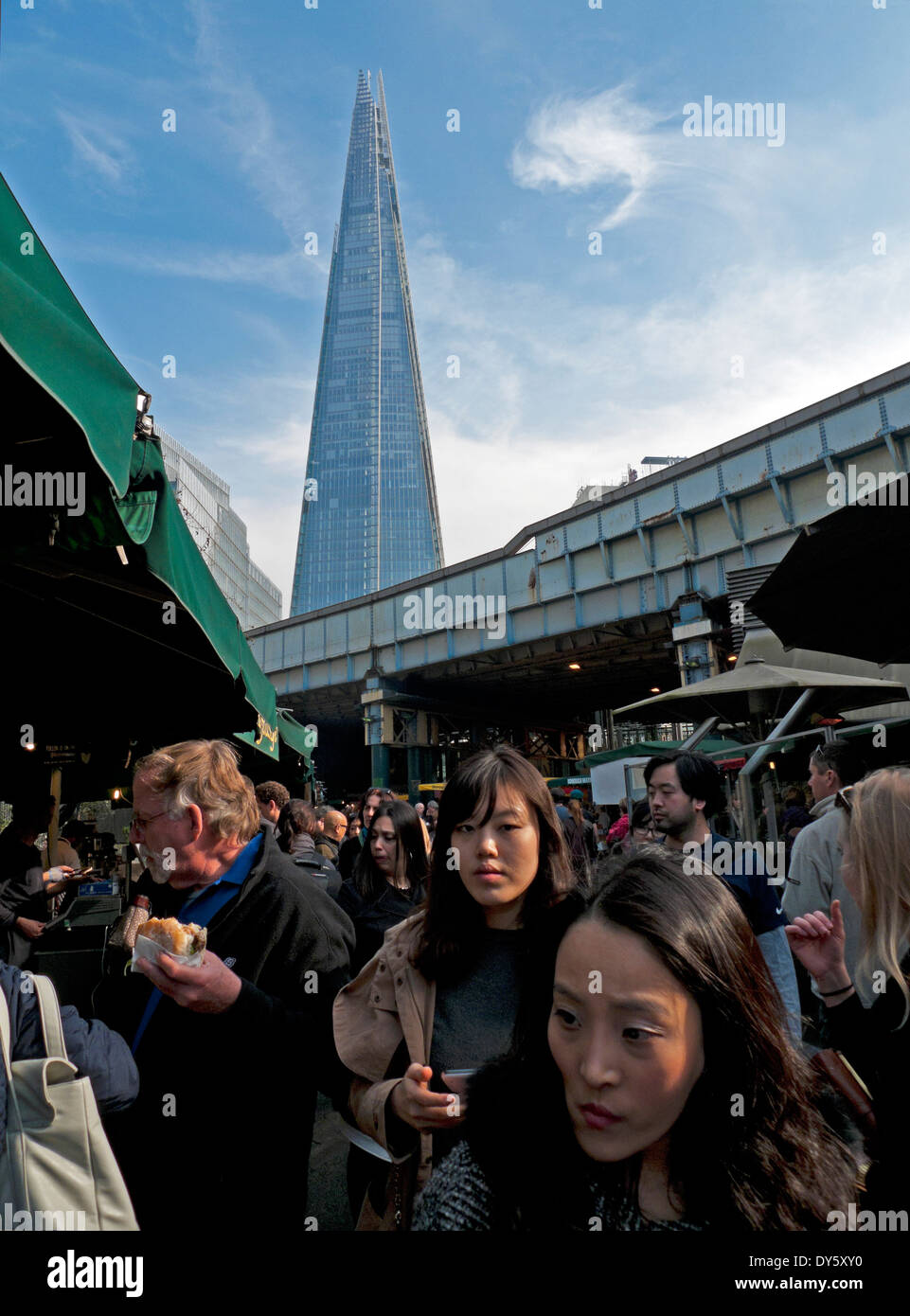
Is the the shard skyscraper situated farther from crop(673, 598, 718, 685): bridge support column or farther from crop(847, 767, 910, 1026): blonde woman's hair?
crop(847, 767, 910, 1026): blonde woman's hair

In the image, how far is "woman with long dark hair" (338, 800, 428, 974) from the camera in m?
4.64

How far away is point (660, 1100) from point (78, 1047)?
1254 millimetres

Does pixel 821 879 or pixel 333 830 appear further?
pixel 333 830

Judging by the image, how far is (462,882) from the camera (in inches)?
89.6

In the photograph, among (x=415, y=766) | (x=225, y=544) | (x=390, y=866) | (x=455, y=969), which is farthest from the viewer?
(x=225, y=544)

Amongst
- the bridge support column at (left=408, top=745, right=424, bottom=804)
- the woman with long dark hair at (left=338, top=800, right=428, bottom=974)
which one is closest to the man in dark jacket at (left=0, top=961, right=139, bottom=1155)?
the woman with long dark hair at (left=338, top=800, right=428, bottom=974)

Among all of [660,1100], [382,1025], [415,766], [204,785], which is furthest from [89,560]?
[415,766]

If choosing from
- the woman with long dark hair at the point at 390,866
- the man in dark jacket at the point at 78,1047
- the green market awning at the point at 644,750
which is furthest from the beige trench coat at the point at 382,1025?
the green market awning at the point at 644,750

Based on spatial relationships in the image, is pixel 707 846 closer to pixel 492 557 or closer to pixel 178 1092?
pixel 178 1092

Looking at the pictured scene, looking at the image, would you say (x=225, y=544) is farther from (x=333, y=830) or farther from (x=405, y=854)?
(x=405, y=854)

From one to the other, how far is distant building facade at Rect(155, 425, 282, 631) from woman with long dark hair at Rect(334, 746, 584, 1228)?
150 ft

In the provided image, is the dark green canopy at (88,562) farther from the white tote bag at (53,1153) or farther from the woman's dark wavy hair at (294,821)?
the white tote bag at (53,1153)

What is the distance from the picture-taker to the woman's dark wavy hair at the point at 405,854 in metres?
4.72

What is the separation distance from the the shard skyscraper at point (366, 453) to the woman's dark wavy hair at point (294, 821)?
121m
